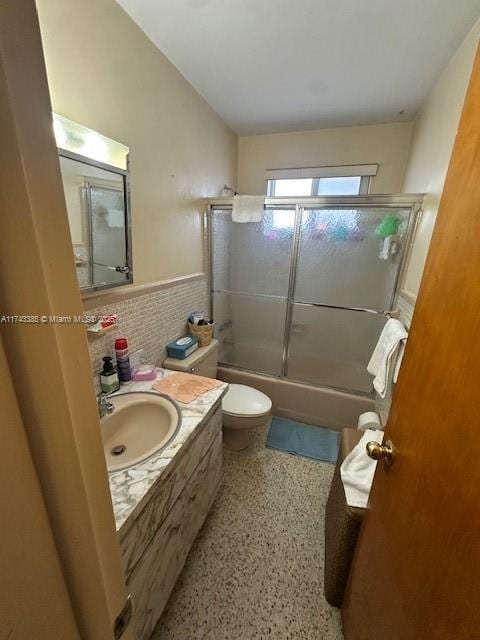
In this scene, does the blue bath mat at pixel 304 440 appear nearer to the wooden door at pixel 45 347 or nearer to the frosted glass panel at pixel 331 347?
the frosted glass panel at pixel 331 347

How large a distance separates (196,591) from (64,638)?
1072 mm

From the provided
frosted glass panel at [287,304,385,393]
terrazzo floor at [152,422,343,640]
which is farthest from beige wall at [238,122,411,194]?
terrazzo floor at [152,422,343,640]

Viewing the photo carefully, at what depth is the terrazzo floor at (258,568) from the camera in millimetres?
1049

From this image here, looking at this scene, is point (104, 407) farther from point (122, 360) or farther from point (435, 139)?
point (435, 139)

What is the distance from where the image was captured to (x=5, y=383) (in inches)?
10.8

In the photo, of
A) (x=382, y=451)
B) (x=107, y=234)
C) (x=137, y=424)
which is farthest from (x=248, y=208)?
(x=382, y=451)

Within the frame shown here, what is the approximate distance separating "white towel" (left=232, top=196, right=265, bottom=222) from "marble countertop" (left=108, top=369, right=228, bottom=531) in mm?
1447

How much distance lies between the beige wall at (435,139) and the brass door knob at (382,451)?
109cm

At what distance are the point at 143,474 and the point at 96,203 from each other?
1.11m

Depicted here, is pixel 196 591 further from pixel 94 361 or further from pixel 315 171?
pixel 315 171

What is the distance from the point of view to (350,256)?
6.85ft

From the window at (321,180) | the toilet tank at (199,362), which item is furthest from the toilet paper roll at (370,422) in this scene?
the window at (321,180)

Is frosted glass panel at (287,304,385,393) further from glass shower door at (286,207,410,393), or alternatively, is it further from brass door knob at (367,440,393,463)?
brass door knob at (367,440,393,463)

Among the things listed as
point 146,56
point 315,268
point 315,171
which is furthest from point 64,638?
point 315,171
